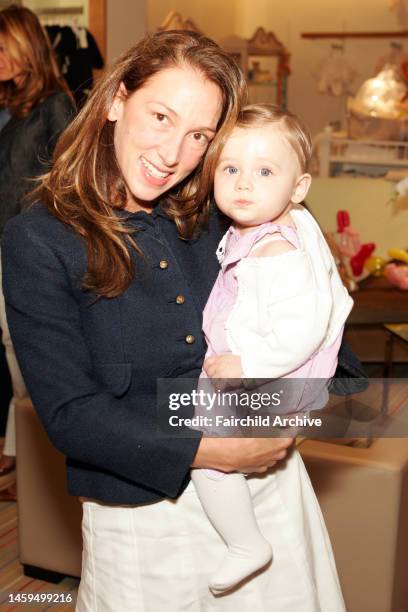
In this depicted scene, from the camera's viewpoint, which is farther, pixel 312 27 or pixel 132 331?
pixel 312 27

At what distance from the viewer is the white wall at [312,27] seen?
27.8ft

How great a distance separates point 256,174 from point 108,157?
23 cm

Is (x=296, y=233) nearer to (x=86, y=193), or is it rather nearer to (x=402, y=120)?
(x=86, y=193)

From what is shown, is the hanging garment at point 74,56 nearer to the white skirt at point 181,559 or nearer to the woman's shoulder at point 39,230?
the woman's shoulder at point 39,230

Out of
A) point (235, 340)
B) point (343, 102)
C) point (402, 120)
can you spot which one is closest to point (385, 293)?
point (402, 120)

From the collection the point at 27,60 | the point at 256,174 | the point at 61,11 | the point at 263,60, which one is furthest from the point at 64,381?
the point at 263,60

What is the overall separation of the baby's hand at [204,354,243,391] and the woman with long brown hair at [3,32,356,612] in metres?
0.06

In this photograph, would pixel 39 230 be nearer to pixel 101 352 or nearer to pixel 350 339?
pixel 101 352

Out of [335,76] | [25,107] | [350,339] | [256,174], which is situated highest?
[256,174]

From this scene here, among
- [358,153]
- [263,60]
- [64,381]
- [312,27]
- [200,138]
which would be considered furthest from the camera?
[312,27]

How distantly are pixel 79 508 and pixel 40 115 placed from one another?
1.33 metres

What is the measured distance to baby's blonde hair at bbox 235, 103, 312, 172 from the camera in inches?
51.6

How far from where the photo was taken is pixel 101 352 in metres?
1.26

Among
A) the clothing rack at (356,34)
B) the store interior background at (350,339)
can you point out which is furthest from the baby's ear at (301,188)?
the clothing rack at (356,34)
